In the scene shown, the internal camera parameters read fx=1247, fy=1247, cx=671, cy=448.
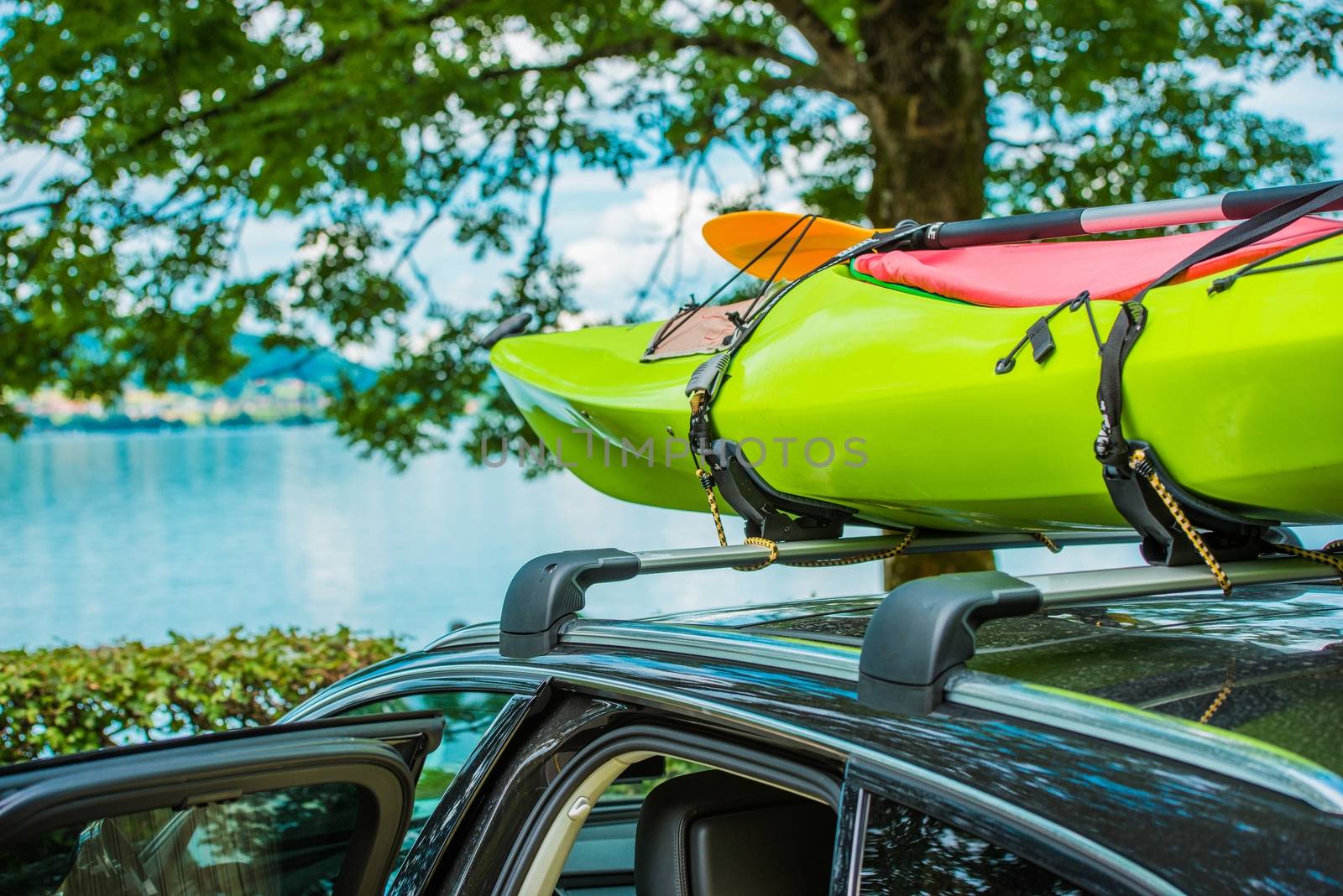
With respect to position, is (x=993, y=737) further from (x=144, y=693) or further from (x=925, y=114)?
(x=925, y=114)

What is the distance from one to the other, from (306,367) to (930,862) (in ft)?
21.9

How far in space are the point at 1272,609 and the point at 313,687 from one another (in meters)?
4.31

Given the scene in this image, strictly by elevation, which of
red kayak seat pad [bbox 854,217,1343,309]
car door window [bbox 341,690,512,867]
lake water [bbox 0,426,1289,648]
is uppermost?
red kayak seat pad [bbox 854,217,1343,309]

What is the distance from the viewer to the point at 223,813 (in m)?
1.67

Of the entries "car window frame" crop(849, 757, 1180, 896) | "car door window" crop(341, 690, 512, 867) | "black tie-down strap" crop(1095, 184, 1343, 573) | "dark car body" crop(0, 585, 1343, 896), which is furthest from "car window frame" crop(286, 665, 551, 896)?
"black tie-down strap" crop(1095, 184, 1343, 573)

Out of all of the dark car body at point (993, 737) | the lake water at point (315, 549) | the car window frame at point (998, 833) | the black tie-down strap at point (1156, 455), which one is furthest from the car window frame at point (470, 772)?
the lake water at point (315, 549)

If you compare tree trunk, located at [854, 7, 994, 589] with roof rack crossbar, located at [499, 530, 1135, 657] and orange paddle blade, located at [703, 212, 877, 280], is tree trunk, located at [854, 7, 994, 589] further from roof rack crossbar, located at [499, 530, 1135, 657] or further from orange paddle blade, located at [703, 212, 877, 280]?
roof rack crossbar, located at [499, 530, 1135, 657]

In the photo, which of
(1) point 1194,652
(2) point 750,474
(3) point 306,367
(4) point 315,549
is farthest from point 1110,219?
(4) point 315,549

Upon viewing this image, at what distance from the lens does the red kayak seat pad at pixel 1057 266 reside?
1665 millimetres

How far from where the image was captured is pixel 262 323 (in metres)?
7.32

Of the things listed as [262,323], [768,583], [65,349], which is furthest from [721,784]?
[768,583]

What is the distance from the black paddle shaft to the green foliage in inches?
144

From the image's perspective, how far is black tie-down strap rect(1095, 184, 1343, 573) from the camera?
5.15ft

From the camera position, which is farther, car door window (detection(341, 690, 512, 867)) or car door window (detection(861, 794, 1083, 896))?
car door window (detection(341, 690, 512, 867))
